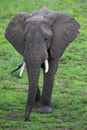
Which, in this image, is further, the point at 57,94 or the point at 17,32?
the point at 57,94

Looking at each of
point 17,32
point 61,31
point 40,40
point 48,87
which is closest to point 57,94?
point 48,87

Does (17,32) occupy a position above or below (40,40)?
below

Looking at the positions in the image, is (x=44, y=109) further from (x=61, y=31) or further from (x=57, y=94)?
(x=57, y=94)

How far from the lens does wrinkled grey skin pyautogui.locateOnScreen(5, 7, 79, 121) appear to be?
355 inches

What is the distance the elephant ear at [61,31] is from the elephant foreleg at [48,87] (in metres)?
0.26

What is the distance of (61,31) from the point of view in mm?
9953

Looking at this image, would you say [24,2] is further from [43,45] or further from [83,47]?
[43,45]

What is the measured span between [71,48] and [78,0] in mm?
6506

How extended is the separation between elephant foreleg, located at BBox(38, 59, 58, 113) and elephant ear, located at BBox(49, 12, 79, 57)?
0.26m

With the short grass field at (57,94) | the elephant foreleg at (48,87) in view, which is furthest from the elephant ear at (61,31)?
the short grass field at (57,94)

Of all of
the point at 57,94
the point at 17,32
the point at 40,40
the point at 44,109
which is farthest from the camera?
the point at 57,94

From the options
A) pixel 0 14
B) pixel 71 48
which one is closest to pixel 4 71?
pixel 71 48

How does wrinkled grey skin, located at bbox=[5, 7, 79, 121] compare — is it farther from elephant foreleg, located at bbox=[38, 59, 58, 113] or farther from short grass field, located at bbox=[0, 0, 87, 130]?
short grass field, located at bbox=[0, 0, 87, 130]

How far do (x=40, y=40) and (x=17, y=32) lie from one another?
30.9 inches
